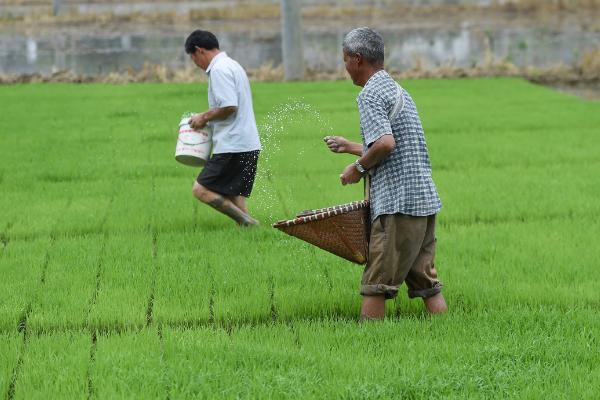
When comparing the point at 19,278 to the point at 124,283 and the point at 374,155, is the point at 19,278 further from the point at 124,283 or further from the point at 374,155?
the point at 374,155

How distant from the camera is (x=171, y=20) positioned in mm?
35031

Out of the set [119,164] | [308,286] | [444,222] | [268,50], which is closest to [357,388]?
[308,286]

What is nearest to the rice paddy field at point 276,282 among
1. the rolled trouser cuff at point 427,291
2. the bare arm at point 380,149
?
the rolled trouser cuff at point 427,291

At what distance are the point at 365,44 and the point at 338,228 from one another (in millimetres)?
912

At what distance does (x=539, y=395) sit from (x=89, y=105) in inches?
→ 474

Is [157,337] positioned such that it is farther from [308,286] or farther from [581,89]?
[581,89]

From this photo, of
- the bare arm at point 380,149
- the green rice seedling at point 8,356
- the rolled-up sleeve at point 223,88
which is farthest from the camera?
the rolled-up sleeve at point 223,88

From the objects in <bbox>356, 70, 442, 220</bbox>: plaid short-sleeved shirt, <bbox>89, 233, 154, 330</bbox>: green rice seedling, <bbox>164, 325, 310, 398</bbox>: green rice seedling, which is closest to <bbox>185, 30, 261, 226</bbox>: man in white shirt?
<bbox>89, 233, 154, 330</bbox>: green rice seedling

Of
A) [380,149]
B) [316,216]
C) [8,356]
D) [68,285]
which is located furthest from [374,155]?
[68,285]

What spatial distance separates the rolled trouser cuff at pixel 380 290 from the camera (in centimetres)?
532

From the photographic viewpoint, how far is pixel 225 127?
25.3 feet

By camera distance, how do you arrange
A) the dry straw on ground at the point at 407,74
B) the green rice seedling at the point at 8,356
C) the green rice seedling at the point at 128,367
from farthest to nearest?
the dry straw on ground at the point at 407,74, the green rice seedling at the point at 8,356, the green rice seedling at the point at 128,367

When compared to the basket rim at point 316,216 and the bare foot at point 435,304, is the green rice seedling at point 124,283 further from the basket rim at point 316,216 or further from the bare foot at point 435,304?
the bare foot at point 435,304

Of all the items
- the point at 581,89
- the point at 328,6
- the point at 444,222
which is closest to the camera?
the point at 444,222
